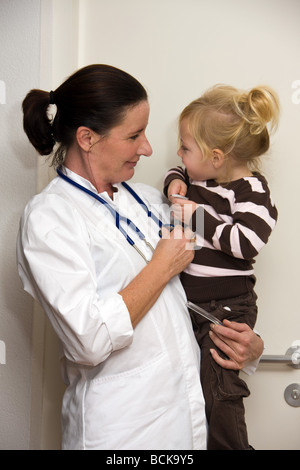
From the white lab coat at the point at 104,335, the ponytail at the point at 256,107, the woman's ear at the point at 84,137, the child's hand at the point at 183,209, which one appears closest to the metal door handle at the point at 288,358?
the white lab coat at the point at 104,335

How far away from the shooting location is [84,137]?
1411mm

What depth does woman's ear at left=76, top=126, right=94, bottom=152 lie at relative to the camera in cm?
140

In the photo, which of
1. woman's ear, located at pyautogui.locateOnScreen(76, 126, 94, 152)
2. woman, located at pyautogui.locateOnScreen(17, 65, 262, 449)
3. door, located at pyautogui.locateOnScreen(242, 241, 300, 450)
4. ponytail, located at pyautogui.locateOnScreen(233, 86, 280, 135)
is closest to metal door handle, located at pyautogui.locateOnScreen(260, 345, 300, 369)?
door, located at pyautogui.locateOnScreen(242, 241, 300, 450)

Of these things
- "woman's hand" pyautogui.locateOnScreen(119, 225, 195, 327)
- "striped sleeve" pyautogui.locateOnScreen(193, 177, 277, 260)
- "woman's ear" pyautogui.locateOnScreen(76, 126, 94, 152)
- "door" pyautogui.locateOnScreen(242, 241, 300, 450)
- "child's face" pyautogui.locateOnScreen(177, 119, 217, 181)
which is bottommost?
"door" pyautogui.locateOnScreen(242, 241, 300, 450)

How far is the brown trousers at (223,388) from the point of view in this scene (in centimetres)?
143

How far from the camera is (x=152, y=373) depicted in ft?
4.41

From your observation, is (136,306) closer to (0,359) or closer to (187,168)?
(187,168)

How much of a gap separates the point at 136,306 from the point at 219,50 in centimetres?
99

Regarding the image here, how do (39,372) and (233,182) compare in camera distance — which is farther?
(39,372)

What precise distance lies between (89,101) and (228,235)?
1.64 ft

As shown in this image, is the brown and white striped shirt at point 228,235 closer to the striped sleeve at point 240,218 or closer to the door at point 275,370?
the striped sleeve at point 240,218

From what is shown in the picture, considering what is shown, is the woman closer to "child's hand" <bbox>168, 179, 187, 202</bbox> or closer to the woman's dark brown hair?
the woman's dark brown hair

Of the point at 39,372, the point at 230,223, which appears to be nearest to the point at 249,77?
the point at 230,223

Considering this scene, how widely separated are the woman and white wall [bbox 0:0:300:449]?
281 millimetres
